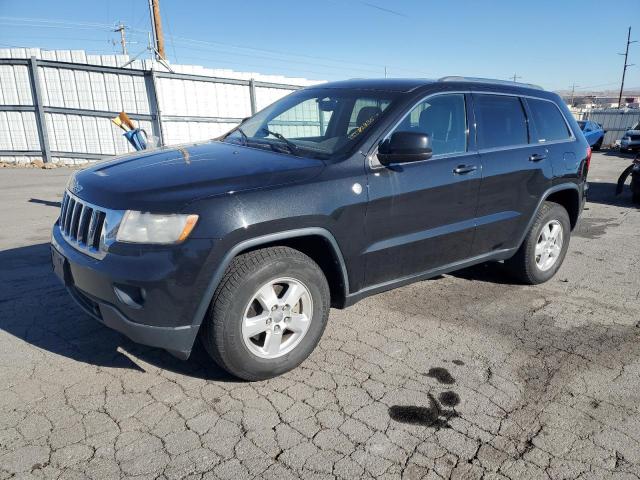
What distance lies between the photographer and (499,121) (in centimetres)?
415

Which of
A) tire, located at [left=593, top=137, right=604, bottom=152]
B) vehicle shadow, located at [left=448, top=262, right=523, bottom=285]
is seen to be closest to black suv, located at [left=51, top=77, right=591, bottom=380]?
vehicle shadow, located at [left=448, top=262, right=523, bottom=285]

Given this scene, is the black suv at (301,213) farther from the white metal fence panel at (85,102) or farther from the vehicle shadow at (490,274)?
the white metal fence panel at (85,102)

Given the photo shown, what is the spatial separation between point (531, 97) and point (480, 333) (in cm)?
238

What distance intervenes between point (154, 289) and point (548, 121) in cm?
404

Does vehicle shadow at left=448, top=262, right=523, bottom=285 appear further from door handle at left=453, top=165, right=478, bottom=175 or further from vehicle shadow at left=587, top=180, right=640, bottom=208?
vehicle shadow at left=587, top=180, right=640, bottom=208

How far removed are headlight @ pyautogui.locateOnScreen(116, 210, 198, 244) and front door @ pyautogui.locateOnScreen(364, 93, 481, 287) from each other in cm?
122

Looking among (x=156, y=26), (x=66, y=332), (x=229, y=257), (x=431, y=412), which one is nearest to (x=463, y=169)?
(x=431, y=412)

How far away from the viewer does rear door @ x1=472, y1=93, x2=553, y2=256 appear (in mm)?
3965

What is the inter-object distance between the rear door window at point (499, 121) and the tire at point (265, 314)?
2.02m

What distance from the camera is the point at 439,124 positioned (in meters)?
3.75

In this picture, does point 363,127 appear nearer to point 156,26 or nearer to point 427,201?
point 427,201

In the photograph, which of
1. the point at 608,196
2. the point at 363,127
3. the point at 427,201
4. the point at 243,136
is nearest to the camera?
the point at 363,127

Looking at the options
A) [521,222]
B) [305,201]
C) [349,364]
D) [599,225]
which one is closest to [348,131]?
[305,201]

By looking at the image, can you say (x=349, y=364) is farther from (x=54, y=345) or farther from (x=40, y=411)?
(x=54, y=345)
